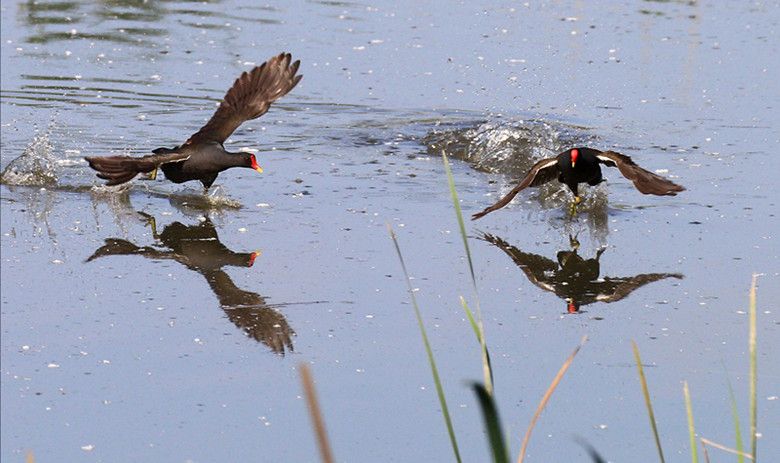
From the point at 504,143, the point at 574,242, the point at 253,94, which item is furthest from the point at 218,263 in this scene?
the point at 504,143

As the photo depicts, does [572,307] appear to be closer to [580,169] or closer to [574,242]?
[574,242]

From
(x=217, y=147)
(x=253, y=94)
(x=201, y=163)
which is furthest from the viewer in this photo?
(x=253, y=94)

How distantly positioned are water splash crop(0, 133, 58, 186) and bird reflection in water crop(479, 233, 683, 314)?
2.71 metres

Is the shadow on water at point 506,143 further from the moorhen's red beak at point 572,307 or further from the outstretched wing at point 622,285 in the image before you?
the moorhen's red beak at point 572,307

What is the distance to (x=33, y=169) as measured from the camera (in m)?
7.84

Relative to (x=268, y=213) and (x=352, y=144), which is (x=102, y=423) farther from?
(x=352, y=144)

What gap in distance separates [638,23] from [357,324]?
8616mm

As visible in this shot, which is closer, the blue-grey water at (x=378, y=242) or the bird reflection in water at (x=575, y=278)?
the blue-grey water at (x=378, y=242)

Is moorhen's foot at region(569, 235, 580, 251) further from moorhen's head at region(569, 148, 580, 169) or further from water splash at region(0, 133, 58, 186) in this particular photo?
water splash at region(0, 133, 58, 186)

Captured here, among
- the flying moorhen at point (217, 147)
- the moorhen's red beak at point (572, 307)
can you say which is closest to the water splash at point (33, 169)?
the flying moorhen at point (217, 147)

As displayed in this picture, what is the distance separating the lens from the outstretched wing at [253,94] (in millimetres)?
7621

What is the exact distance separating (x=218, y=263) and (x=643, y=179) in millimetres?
2133

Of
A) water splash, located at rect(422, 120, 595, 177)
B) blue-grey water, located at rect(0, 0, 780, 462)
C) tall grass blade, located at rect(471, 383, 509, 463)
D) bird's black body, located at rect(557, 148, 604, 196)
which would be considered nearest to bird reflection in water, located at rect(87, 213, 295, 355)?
blue-grey water, located at rect(0, 0, 780, 462)

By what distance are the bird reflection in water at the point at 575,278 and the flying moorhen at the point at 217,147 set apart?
1646 millimetres
